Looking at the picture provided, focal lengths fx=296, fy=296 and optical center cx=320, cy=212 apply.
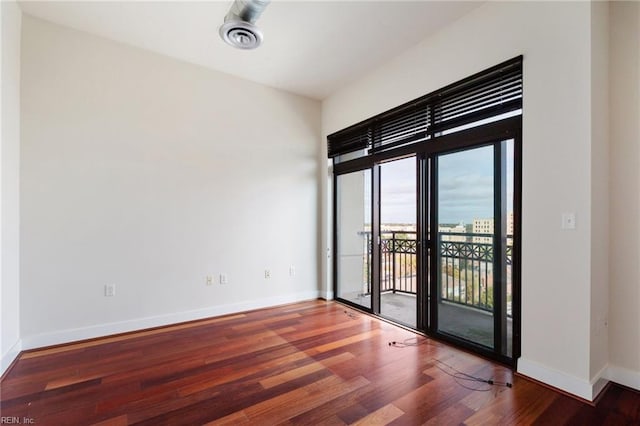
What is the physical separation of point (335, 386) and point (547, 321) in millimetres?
1658

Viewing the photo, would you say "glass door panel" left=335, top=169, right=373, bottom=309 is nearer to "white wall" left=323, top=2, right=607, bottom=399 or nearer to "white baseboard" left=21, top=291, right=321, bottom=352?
"white baseboard" left=21, top=291, right=321, bottom=352

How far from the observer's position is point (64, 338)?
2.91 meters

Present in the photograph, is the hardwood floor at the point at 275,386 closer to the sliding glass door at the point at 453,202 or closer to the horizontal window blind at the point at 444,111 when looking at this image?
the sliding glass door at the point at 453,202

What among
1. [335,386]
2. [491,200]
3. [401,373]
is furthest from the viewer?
[491,200]

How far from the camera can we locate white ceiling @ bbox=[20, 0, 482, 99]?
2.67 m

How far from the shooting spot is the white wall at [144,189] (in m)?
2.86

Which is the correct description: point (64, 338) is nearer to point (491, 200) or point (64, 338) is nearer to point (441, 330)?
point (441, 330)

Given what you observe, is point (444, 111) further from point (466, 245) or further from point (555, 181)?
point (466, 245)

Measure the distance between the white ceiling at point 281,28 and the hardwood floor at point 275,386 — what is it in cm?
314

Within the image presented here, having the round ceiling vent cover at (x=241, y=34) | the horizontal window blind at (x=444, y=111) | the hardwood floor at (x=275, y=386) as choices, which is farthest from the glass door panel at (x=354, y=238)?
the round ceiling vent cover at (x=241, y=34)

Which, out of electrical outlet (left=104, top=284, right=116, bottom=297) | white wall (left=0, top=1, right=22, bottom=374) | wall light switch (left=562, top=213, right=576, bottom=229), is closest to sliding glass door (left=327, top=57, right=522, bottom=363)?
wall light switch (left=562, top=213, right=576, bottom=229)

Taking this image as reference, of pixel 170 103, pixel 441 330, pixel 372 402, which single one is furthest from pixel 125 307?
pixel 441 330

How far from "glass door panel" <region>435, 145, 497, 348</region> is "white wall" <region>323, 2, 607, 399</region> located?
348 mm

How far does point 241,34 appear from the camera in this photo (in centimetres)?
261
